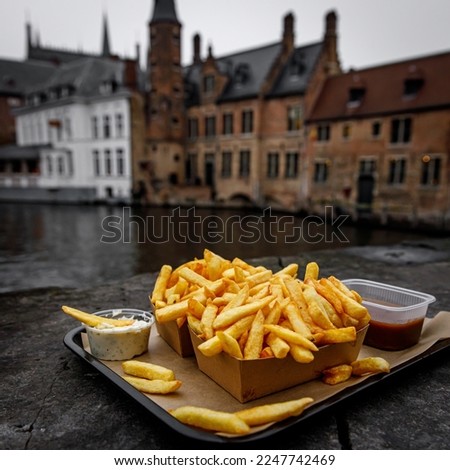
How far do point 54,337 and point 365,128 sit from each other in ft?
101

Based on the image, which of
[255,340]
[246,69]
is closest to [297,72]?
[246,69]

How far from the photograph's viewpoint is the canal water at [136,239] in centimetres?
1426

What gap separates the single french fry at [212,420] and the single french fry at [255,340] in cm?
35

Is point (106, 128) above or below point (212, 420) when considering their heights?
above

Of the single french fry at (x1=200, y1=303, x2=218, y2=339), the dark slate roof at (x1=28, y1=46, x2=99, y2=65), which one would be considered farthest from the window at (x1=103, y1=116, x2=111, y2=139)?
the single french fry at (x1=200, y1=303, x2=218, y2=339)

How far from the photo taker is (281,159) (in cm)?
3609

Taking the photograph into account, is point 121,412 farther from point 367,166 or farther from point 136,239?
point 367,166

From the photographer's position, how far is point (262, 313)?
2.40m

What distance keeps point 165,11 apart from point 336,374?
4341 cm

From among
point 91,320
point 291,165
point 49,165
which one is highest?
point 291,165

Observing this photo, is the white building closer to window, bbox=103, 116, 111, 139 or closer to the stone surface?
window, bbox=103, 116, 111, 139

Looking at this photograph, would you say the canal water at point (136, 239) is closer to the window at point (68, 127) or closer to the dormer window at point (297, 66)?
the dormer window at point (297, 66)

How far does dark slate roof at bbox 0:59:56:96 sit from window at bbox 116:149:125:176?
27.8 m

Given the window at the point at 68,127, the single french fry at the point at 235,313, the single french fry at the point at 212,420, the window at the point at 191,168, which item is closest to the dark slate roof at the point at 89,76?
the window at the point at 68,127
